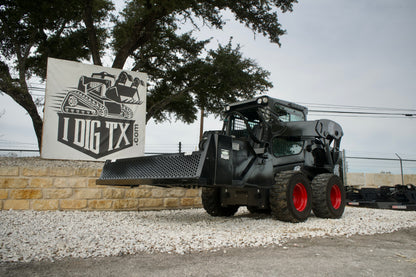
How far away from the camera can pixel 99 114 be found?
1029 centimetres

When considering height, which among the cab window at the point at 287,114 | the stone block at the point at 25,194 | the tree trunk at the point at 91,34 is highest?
the tree trunk at the point at 91,34

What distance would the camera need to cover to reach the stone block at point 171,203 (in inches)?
361

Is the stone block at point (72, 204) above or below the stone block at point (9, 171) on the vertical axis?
below

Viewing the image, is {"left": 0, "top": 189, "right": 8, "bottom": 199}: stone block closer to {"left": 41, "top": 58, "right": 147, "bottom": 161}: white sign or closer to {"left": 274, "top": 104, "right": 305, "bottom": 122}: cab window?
{"left": 41, "top": 58, "right": 147, "bottom": 161}: white sign

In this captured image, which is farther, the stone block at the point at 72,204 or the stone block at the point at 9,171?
the stone block at the point at 72,204

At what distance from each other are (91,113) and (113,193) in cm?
299

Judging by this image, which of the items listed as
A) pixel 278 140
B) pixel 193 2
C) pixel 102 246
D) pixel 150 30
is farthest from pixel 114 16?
pixel 102 246

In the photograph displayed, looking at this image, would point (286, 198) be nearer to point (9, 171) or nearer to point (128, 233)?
point (128, 233)

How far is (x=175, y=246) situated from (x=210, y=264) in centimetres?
91

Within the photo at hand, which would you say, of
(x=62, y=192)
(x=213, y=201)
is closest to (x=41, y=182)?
(x=62, y=192)

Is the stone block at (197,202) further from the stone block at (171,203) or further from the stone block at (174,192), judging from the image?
the stone block at (171,203)

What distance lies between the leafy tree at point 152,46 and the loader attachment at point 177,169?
7985 millimetres

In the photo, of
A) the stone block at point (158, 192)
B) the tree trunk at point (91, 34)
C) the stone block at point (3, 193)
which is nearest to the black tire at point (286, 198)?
the stone block at point (158, 192)

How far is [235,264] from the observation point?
371cm
